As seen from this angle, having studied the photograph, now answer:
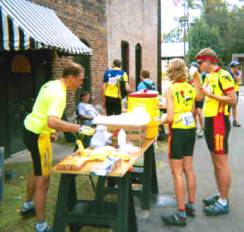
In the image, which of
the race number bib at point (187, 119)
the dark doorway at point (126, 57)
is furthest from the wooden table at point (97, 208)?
the dark doorway at point (126, 57)

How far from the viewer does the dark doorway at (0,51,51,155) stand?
8242 millimetres

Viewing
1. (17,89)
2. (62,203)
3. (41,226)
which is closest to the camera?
(62,203)

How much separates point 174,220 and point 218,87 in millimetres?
1694

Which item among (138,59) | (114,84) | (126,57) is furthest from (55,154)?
(138,59)

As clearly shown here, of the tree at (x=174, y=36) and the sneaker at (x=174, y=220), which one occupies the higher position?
the tree at (x=174, y=36)

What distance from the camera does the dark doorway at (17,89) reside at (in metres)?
8.24

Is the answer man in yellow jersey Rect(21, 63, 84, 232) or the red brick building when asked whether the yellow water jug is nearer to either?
man in yellow jersey Rect(21, 63, 84, 232)

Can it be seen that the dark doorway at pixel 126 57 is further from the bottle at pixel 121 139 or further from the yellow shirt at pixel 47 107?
the yellow shirt at pixel 47 107

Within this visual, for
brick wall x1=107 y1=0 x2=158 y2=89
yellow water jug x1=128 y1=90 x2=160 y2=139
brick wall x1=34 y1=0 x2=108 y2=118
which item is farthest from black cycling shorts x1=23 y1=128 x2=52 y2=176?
brick wall x1=107 y1=0 x2=158 y2=89

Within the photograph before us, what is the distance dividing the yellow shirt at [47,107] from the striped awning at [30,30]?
8.67 ft

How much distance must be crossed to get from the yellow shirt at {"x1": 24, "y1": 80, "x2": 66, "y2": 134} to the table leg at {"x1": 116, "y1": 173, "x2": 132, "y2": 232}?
89 cm

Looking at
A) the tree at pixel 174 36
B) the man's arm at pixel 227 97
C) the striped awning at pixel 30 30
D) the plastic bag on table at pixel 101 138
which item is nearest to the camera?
the plastic bag on table at pixel 101 138

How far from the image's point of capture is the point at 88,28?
1230cm

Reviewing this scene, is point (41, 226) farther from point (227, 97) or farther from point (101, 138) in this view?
point (227, 97)
